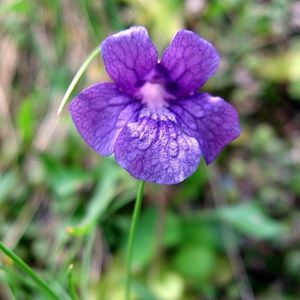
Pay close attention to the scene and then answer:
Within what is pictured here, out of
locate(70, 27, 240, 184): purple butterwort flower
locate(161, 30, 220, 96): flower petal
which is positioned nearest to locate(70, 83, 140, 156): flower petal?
locate(70, 27, 240, 184): purple butterwort flower

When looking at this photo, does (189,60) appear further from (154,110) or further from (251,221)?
(251,221)

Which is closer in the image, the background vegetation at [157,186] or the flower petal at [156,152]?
the flower petal at [156,152]

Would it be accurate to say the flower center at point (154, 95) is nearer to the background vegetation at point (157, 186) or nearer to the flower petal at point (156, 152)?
the flower petal at point (156, 152)

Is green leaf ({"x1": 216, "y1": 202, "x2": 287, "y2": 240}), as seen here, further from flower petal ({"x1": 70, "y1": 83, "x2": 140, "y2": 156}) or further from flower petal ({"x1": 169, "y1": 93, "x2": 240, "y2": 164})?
flower petal ({"x1": 70, "y1": 83, "x2": 140, "y2": 156})

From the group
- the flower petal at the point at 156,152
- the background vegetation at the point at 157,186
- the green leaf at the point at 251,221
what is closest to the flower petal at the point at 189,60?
the flower petal at the point at 156,152

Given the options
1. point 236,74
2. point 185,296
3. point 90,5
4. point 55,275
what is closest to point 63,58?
point 90,5

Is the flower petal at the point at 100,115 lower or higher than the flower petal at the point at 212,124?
higher

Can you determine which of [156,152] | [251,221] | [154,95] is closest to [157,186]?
[251,221]
